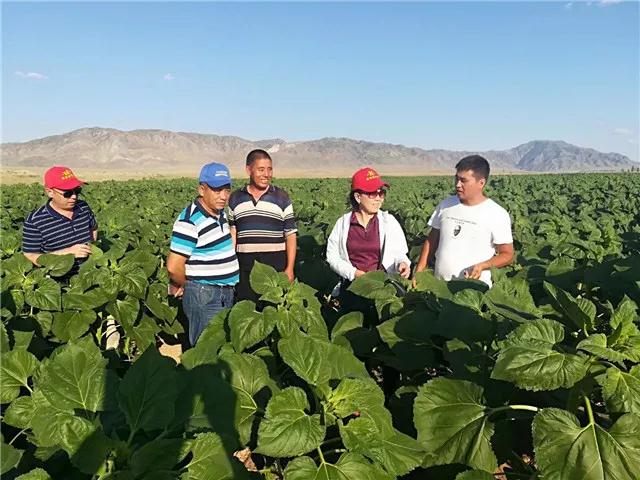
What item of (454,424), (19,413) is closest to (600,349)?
(454,424)

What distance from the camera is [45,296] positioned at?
11.9 feet

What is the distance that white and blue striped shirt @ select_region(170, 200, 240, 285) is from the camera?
427 centimetres

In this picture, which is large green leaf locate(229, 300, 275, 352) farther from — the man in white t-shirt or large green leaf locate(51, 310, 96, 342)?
the man in white t-shirt

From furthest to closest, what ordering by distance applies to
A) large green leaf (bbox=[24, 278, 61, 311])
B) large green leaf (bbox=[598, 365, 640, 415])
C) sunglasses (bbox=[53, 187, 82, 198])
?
sunglasses (bbox=[53, 187, 82, 198])
large green leaf (bbox=[24, 278, 61, 311])
large green leaf (bbox=[598, 365, 640, 415])

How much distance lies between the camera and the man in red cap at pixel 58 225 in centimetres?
459

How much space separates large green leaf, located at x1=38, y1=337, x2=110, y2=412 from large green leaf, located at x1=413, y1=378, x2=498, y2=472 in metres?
1.04

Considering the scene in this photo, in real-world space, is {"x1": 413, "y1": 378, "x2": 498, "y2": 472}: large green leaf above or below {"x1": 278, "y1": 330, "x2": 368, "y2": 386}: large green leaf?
below

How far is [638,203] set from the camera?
1780 cm

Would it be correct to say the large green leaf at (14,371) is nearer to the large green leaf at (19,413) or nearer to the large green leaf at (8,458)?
the large green leaf at (19,413)

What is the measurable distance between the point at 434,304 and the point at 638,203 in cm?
1824

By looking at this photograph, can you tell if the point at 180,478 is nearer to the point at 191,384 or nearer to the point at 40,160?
the point at 191,384

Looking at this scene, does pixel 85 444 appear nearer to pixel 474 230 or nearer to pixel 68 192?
pixel 474 230

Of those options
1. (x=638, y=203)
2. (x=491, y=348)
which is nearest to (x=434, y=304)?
(x=491, y=348)

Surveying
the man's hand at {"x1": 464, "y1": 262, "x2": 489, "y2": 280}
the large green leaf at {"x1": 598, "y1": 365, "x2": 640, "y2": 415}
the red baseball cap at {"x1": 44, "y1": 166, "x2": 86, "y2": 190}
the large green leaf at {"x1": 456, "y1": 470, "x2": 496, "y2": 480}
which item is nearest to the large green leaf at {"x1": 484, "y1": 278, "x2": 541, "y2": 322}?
the large green leaf at {"x1": 598, "y1": 365, "x2": 640, "y2": 415}
